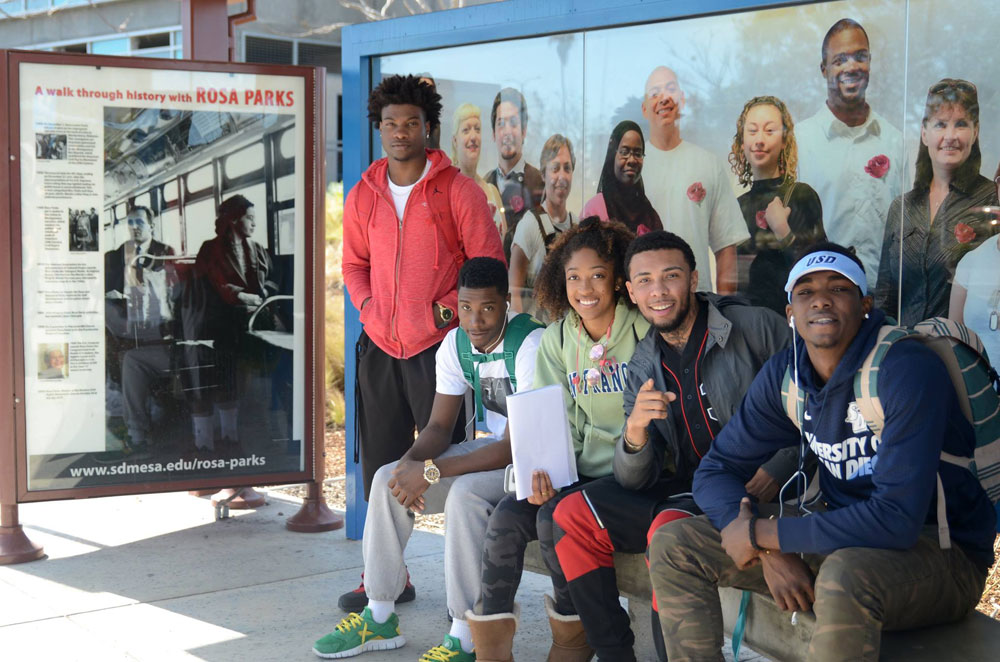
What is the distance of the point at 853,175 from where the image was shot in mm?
4168

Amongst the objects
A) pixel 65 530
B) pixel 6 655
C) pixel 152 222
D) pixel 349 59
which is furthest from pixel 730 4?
pixel 65 530

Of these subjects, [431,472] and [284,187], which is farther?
[284,187]

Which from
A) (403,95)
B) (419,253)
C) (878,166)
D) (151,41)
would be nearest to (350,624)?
(419,253)

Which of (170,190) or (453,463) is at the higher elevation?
(170,190)

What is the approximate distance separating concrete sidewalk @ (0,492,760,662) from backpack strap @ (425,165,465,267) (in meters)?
1.54

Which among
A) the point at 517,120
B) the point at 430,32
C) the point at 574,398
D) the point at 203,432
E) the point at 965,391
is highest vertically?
the point at 430,32

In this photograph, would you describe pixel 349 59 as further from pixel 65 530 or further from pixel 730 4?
pixel 65 530

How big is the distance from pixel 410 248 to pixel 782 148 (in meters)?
1.59

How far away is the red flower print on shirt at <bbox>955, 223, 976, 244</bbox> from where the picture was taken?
154 inches

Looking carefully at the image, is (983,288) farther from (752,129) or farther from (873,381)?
(873,381)

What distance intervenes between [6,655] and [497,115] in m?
3.21

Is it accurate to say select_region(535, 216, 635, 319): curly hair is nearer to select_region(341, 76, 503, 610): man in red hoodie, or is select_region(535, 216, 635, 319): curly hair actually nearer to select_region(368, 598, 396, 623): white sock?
select_region(341, 76, 503, 610): man in red hoodie

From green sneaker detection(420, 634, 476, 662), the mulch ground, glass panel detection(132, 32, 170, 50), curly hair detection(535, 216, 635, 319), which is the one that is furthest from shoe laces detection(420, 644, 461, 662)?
glass panel detection(132, 32, 170, 50)

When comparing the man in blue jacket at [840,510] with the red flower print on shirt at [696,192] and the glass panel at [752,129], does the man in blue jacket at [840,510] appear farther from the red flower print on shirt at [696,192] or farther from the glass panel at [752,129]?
the red flower print on shirt at [696,192]
